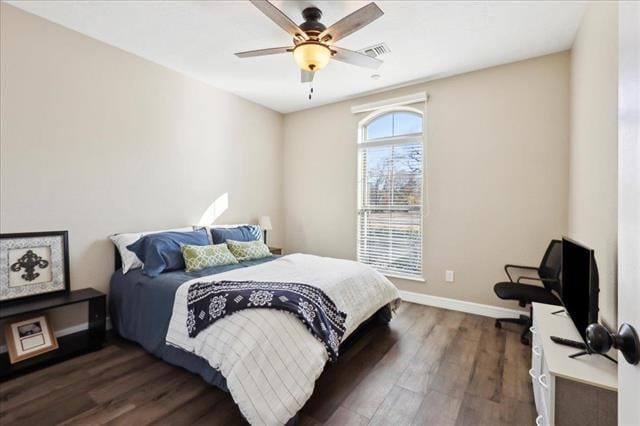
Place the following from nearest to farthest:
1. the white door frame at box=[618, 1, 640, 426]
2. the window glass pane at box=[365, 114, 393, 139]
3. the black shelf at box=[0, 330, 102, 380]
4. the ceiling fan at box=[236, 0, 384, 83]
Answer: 1. the white door frame at box=[618, 1, 640, 426]
2. the ceiling fan at box=[236, 0, 384, 83]
3. the black shelf at box=[0, 330, 102, 380]
4. the window glass pane at box=[365, 114, 393, 139]

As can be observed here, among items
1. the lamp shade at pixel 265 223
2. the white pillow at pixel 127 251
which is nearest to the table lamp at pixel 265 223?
the lamp shade at pixel 265 223

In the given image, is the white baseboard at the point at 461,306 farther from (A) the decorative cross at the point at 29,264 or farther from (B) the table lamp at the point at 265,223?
(A) the decorative cross at the point at 29,264

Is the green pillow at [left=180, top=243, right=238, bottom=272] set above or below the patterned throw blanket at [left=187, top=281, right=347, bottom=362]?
above

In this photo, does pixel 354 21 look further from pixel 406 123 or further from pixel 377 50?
pixel 406 123

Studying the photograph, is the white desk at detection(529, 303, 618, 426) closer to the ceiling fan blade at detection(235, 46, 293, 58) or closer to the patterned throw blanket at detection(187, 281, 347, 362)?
the patterned throw blanket at detection(187, 281, 347, 362)

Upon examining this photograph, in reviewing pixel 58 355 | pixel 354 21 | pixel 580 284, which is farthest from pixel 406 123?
pixel 58 355

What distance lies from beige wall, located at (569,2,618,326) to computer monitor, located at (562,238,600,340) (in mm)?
141

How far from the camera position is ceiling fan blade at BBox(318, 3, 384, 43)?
1884mm

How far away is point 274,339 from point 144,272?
5.39 ft

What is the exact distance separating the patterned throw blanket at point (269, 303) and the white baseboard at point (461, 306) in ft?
6.30

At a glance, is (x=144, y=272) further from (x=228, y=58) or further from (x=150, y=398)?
(x=228, y=58)

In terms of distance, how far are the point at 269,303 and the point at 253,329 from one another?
19 cm

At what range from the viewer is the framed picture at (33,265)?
239 cm

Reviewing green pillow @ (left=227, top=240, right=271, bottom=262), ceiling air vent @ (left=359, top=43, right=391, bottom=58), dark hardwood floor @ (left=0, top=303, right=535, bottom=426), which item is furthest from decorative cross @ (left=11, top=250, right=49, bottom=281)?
ceiling air vent @ (left=359, top=43, right=391, bottom=58)
